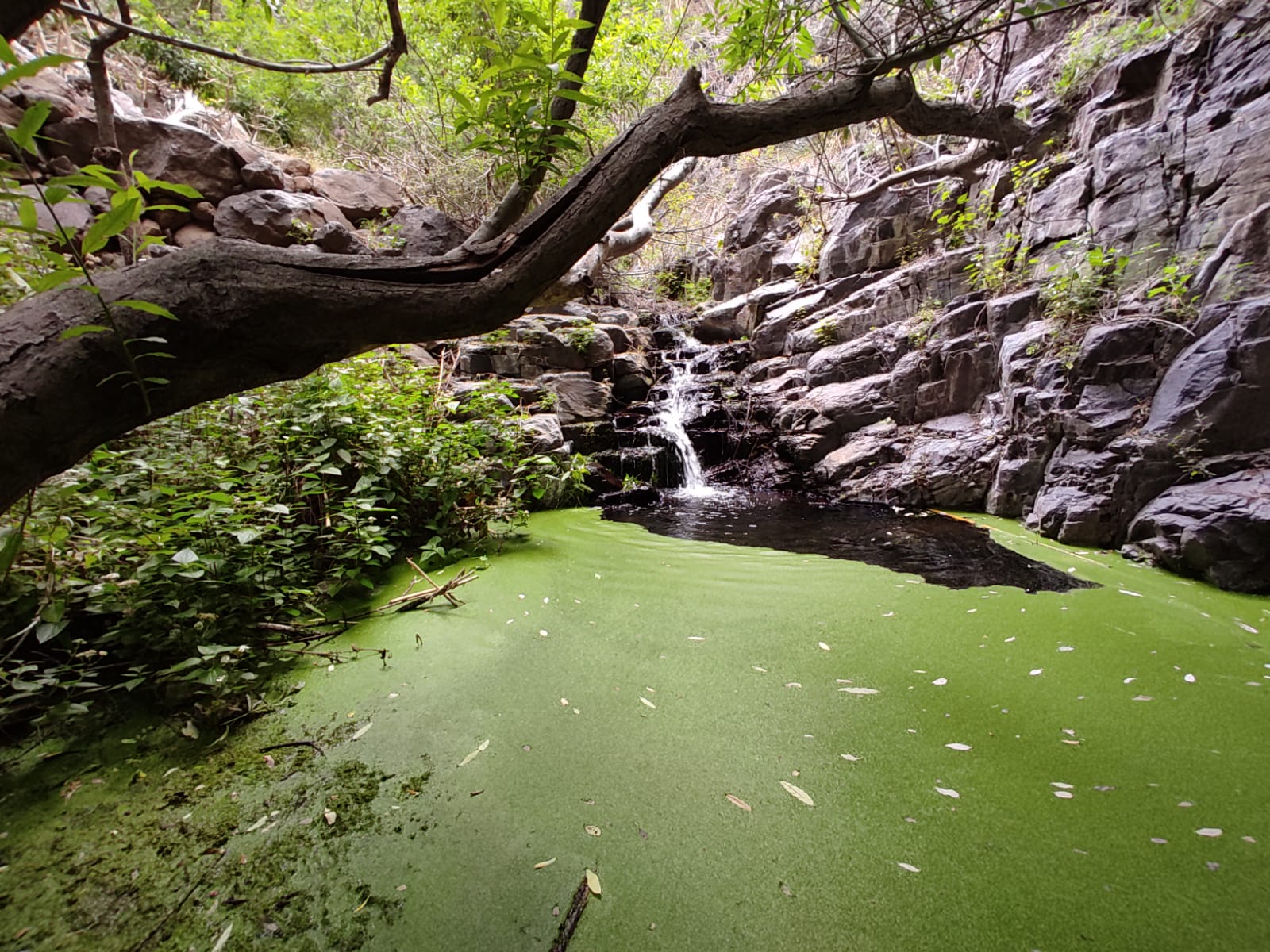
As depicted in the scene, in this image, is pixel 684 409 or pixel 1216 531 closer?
pixel 1216 531

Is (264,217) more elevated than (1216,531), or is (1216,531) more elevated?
(264,217)

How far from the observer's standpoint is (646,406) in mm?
7539

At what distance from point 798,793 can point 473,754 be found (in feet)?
3.21

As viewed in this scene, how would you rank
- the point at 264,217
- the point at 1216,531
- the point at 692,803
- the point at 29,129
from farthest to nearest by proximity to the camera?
the point at 264,217 → the point at 1216,531 → the point at 692,803 → the point at 29,129

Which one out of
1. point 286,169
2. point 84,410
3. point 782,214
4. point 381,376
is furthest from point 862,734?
point 782,214

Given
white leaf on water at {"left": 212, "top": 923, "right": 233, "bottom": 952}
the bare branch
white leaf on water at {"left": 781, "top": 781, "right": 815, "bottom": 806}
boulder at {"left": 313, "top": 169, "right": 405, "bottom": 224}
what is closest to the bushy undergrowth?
white leaf on water at {"left": 212, "top": 923, "right": 233, "bottom": 952}

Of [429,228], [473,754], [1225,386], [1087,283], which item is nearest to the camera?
[473,754]

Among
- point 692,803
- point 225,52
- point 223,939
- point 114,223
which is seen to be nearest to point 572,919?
point 692,803

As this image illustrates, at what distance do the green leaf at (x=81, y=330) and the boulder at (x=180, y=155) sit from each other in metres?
7.47

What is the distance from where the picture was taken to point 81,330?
31.2 inches

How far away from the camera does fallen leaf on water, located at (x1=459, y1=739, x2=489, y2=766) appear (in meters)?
1.43

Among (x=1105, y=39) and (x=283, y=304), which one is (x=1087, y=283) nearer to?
(x=1105, y=39)

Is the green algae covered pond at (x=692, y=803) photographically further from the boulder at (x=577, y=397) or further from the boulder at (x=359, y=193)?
the boulder at (x=359, y=193)

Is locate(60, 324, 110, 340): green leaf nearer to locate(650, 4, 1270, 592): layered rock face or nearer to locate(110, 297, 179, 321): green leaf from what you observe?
locate(110, 297, 179, 321): green leaf
